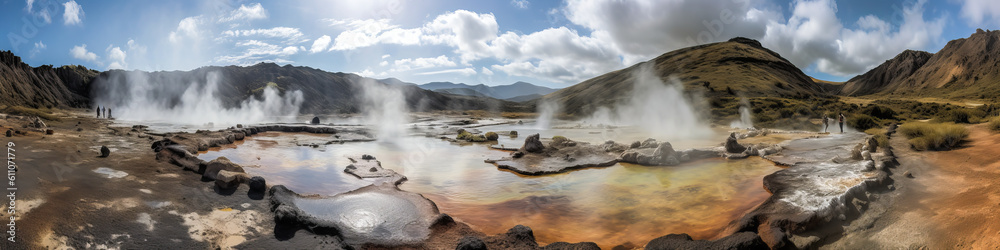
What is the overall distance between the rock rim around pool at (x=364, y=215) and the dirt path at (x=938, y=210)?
6.56m

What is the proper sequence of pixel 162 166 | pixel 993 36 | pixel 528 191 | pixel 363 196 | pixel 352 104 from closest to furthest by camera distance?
1. pixel 363 196
2. pixel 162 166
3. pixel 528 191
4. pixel 352 104
5. pixel 993 36

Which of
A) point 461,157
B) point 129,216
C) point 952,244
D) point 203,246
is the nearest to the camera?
point 952,244

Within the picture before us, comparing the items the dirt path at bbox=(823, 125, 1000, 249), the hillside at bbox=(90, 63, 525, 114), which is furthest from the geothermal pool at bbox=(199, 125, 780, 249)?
the hillside at bbox=(90, 63, 525, 114)

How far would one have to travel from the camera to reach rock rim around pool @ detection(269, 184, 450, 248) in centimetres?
709

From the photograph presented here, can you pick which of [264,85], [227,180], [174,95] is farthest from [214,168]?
[264,85]

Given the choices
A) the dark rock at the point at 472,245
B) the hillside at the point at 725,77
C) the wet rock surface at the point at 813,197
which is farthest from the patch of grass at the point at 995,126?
the hillside at the point at 725,77

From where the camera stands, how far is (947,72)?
10250 centimetres

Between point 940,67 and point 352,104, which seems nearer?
point 352,104

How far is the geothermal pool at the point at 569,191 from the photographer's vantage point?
8.21 metres

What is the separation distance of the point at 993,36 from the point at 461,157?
15219cm

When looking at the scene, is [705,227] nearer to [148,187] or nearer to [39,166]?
[148,187]

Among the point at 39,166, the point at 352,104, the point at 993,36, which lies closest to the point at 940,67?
the point at 993,36

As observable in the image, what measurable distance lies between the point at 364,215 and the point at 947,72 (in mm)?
146369

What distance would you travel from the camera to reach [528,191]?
36.8 feet
